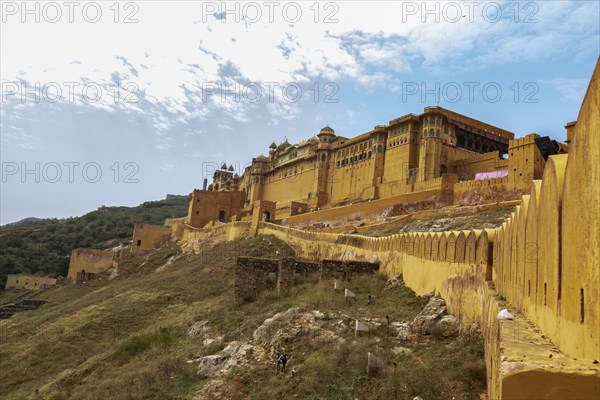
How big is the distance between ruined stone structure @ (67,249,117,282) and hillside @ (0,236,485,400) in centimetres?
2192

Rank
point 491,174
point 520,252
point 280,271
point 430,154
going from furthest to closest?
point 430,154
point 491,174
point 280,271
point 520,252

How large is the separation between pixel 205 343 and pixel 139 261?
3244cm

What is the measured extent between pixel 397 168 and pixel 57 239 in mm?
46827

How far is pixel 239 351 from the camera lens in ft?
37.2

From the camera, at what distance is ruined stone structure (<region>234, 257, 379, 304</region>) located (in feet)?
51.3

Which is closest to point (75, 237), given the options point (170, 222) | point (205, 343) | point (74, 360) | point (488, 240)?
point (170, 222)

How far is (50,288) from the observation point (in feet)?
137

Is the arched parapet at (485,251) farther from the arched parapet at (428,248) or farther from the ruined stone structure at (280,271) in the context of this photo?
the ruined stone structure at (280,271)

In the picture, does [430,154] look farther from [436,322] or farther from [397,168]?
[436,322]

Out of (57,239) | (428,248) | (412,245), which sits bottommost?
(57,239)

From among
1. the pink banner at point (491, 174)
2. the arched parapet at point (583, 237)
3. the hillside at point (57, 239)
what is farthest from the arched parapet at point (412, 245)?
the hillside at point (57, 239)

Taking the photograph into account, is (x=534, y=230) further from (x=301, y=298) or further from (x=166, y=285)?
(x=166, y=285)

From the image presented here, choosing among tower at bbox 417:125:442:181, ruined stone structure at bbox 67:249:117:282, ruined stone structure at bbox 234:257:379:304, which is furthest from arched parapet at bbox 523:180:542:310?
ruined stone structure at bbox 67:249:117:282

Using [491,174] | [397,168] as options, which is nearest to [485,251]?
[491,174]
